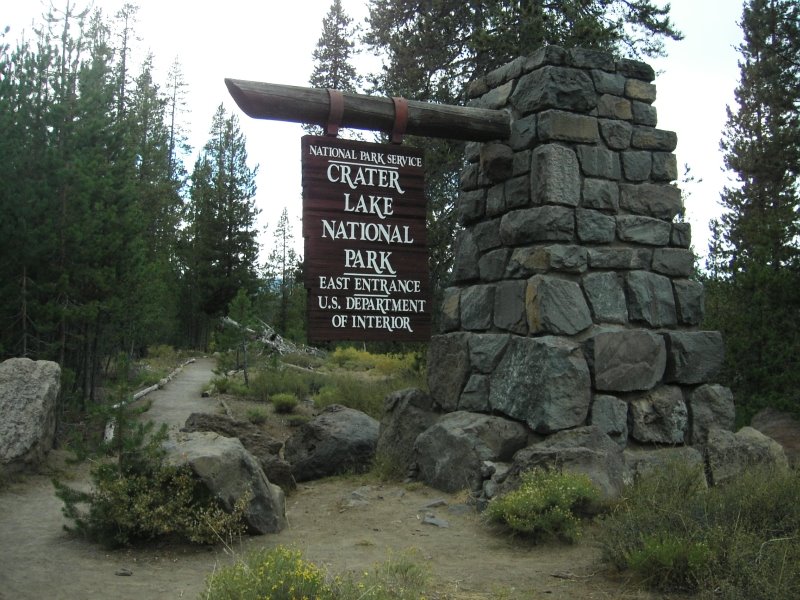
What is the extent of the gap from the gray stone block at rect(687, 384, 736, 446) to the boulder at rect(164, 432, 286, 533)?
3.70 meters

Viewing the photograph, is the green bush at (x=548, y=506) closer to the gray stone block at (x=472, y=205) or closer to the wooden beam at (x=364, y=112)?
the gray stone block at (x=472, y=205)

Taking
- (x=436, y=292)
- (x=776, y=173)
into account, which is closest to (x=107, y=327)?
(x=436, y=292)

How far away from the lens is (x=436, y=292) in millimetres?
15656

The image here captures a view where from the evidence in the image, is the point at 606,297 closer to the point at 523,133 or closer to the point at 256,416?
the point at 523,133

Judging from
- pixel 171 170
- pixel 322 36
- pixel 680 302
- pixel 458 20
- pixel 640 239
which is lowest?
pixel 680 302

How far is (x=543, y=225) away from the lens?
6660 millimetres

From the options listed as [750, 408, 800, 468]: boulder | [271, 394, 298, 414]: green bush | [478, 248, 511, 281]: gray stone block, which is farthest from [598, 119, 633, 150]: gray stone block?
[271, 394, 298, 414]: green bush

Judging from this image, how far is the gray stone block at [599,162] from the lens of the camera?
6.91m

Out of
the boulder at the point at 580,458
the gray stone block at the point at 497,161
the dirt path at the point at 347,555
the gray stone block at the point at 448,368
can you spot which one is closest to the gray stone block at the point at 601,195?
the gray stone block at the point at 497,161

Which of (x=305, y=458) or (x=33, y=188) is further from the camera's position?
(x=33, y=188)

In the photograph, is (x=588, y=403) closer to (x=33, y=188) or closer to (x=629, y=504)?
(x=629, y=504)

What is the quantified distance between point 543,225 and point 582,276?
1.86 ft

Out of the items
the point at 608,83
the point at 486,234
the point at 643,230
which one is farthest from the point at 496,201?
the point at 608,83

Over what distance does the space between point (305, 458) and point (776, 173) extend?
45.7 ft
